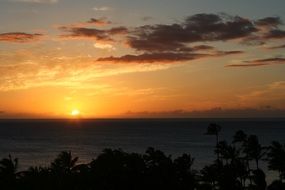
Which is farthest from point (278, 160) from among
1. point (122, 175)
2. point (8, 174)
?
point (8, 174)

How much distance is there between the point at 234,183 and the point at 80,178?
67.5 ft

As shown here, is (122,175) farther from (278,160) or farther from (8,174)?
(278,160)

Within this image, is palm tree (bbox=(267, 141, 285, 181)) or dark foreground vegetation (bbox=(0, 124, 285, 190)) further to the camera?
palm tree (bbox=(267, 141, 285, 181))

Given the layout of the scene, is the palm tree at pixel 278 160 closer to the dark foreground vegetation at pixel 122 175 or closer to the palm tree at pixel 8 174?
the dark foreground vegetation at pixel 122 175

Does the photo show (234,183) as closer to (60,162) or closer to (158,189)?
(158,189)

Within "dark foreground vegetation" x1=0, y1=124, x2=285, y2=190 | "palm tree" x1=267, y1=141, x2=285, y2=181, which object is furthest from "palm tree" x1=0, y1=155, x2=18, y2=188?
"palm tree" x1=267, y1=141, x2=285, y2=181

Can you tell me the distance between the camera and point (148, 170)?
59312 mm

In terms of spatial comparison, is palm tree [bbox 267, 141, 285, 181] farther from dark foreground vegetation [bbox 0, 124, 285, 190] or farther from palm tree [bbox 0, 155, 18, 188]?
palm tree [bbox 0, 155, 18, 188]

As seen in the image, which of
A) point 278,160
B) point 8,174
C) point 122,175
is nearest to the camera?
point 8,174

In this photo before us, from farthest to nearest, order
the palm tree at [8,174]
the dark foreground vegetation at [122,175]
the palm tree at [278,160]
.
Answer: the palm tree at [278,160] < the dark foreground vegetation at [122,175] < the palm tree at [8,174]

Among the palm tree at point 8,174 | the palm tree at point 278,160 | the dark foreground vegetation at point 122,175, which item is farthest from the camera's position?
the palm tree at point 278,160

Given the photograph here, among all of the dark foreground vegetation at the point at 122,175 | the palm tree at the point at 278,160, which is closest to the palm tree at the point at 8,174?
the dark foreground vegetation at the point at 122,175

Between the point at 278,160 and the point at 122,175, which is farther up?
the point at 278,160

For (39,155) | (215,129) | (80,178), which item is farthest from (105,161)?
(39,155)
